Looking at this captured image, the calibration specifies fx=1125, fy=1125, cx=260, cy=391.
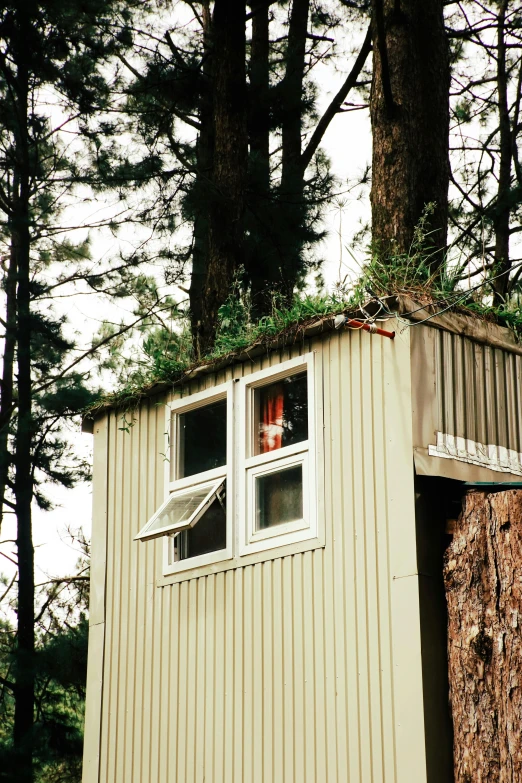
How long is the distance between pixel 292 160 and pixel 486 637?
35.5 ft

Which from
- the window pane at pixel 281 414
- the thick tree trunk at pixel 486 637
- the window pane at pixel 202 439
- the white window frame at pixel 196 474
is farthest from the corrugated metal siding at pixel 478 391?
the window pane at pixel 202 439

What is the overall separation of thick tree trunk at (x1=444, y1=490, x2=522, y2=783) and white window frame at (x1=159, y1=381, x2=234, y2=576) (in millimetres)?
1826

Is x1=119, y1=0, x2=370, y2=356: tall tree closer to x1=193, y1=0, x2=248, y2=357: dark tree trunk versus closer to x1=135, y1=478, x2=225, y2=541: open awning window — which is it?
x1=193, y1=0, x2=248, y2=357: dark tree trunk

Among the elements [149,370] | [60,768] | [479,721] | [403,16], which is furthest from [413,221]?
[60,768]

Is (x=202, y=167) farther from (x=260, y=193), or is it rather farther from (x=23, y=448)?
(x=23, y=448)

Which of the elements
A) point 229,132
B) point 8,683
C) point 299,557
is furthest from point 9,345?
point 299,557

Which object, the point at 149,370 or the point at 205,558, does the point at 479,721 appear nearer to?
the point at 205,558

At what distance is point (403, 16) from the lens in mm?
10672

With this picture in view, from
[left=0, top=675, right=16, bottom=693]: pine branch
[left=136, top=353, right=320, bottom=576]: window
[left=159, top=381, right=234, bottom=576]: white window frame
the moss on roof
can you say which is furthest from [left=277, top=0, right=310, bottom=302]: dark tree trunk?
[left=0, top=675, right=16, bottom=693]: pine branch

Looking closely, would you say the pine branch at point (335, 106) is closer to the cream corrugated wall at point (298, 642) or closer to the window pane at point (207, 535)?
the cream corrugated wall at point (298, 642)

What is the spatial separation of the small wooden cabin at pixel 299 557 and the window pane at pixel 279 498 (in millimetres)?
11

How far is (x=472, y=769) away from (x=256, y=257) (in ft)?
28.4

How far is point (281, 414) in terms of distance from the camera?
7.94 metres

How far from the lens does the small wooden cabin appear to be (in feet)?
22.4
